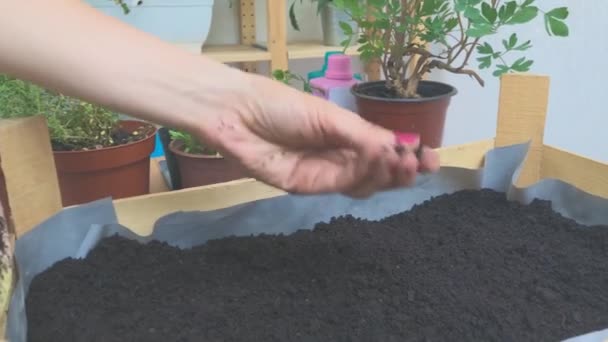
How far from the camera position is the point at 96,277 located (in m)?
0.60

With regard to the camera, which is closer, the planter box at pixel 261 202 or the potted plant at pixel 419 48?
the planter box at pixel 261 202

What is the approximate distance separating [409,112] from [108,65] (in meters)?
0.53

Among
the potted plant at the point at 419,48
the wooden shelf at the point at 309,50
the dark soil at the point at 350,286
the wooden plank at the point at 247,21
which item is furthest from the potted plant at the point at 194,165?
the wooden plank at the point at 247,21

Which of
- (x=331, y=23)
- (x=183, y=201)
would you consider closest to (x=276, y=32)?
(x=331, y=23)

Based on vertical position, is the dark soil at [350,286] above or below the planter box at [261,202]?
below

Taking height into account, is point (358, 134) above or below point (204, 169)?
above

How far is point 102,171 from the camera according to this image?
0.76 m

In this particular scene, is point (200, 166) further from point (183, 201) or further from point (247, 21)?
point (247, 21)

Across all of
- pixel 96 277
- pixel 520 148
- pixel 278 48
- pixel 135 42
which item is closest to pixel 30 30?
pixel 135 42

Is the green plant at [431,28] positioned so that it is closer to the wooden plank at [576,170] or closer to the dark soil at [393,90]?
the dark soil at [393,90]

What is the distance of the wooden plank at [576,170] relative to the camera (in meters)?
0.76

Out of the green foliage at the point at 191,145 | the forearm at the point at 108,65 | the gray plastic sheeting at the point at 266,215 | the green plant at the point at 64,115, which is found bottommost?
the gray plastic sheeting at the point at 266,215

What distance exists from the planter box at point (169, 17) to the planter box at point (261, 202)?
485mm

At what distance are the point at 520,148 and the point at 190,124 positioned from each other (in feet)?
1.68
